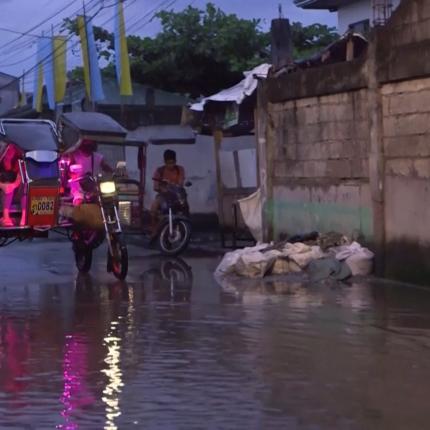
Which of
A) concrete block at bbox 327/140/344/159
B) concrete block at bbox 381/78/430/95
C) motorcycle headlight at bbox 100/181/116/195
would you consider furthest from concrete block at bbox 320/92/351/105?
motorcycle headlight at bbox 100/181/116/195

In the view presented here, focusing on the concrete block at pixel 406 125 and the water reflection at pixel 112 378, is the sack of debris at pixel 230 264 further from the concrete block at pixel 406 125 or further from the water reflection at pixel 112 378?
the water reflection at pixel 112 378

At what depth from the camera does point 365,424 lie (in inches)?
242

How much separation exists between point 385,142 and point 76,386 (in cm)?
649

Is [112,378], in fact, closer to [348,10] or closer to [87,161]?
[87,161]

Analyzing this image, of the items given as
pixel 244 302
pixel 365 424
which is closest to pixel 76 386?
pixel 365 424

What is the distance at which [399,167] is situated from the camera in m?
12.3

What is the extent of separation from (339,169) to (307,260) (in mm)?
1380

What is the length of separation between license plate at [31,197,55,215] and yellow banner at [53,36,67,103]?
69.7 feet

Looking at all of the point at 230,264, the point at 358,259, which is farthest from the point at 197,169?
the point at 358,259

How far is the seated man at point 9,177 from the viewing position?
1290cm

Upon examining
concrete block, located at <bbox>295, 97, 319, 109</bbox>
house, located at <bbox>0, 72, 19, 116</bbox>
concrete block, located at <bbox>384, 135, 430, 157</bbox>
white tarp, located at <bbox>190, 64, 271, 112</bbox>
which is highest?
house, located at <bbox>0, 72, 19, 116</bbox>

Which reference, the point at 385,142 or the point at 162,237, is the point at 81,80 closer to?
the point at 162,237

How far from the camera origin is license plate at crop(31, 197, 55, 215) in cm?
1274

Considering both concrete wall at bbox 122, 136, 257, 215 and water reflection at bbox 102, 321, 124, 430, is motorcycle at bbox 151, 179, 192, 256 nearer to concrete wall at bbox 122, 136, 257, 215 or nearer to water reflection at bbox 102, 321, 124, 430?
concrete wall at bbox 122, 136, 257, 215
